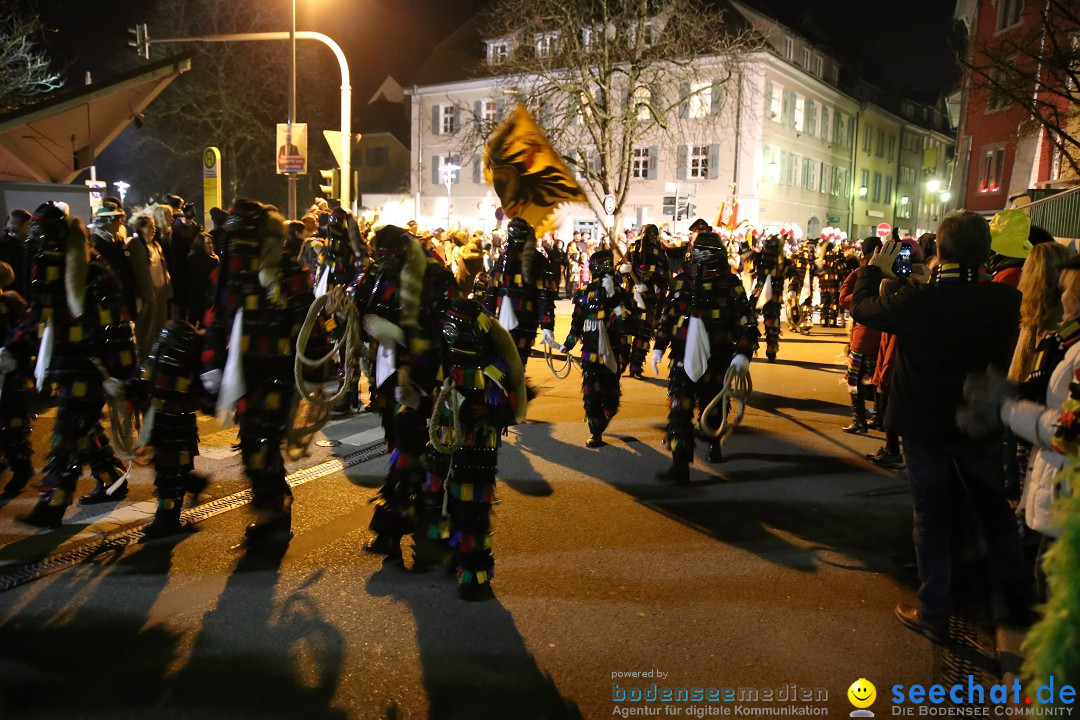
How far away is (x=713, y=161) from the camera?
134 feet

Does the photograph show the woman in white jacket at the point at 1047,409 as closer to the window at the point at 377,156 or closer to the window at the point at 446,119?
the window at the point at 446,119

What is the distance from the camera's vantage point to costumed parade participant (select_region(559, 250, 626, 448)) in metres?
7.93

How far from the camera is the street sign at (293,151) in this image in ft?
51.1

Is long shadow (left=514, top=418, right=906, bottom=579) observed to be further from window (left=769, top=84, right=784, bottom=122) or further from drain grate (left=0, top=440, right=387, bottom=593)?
window (left=769, top=84, right=784, bottom=122)

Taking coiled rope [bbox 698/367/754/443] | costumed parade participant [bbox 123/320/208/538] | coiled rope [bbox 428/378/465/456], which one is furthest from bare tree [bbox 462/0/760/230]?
coiled rope [bbox 428/378/465/456]

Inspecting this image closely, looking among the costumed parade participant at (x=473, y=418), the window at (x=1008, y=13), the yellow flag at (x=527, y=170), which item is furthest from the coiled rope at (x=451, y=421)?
the window at (x=1008, y=13)

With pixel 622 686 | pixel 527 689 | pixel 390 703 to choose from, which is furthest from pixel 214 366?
pixel 622 686

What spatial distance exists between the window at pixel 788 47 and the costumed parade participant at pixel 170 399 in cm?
4312

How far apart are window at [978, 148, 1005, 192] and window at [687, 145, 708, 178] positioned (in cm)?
1452

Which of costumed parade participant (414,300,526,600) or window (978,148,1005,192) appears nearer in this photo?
costumed parade participant (414,300,526,600)

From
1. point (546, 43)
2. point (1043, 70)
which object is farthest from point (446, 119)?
point (1043, 70)

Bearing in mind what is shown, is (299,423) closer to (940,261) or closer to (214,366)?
(214,366)

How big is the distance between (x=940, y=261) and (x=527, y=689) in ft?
9.44

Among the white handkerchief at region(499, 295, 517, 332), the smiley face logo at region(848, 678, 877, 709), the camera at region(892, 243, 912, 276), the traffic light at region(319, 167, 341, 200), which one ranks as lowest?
the smiley face logo at region(848, 678, 877, 709)
